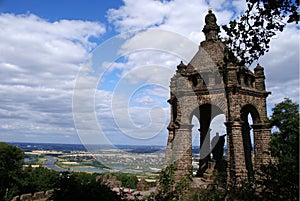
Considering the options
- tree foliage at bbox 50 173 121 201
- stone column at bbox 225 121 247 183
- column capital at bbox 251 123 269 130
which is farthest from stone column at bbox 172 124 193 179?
tree foliage at bbox 50 173 121 201

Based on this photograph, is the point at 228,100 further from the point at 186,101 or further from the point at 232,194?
the point at 232,194

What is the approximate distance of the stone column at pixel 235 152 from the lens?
11.8 meters

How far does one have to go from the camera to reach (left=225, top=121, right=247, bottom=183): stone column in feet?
38.8

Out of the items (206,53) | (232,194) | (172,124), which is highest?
(206,53)

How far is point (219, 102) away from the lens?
1290 cm

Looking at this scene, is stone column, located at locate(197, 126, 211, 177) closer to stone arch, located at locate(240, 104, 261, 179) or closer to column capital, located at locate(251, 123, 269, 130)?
stone arch, located at locate(240, 104, 261, 179)

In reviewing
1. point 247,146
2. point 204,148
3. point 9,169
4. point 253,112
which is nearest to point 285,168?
point 253,112

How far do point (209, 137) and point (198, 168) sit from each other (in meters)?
1.83

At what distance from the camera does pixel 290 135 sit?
775cm

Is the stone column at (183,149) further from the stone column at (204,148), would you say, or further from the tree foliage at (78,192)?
the tree foliage at (78,192)

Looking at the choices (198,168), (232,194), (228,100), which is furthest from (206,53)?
(232,194)

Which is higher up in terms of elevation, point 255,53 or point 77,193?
point 255,53

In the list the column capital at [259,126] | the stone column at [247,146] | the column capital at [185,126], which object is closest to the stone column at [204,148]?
the stone column at [247,146]

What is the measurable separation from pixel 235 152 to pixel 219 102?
2.30m
